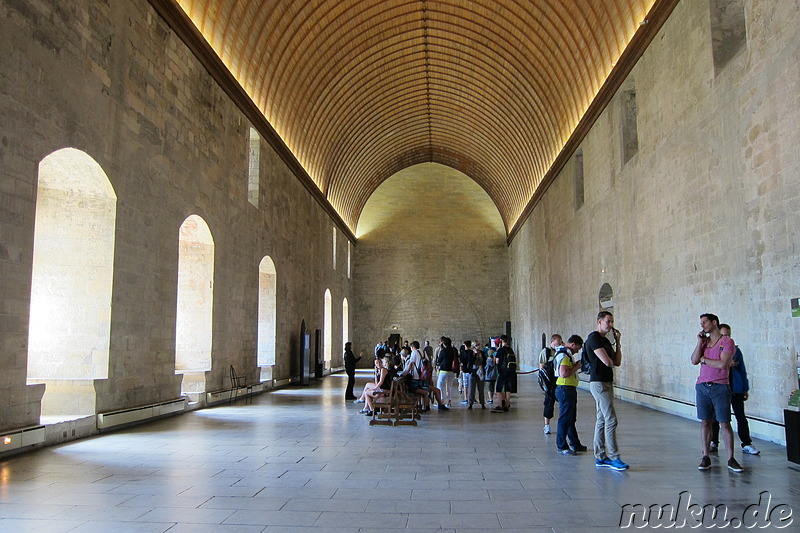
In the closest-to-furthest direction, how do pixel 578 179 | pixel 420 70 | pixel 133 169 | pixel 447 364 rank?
pixel 133 169, pixel 447 364, pixel 578 179, pixel 420 70

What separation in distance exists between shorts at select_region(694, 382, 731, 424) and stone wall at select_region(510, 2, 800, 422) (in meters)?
1.79

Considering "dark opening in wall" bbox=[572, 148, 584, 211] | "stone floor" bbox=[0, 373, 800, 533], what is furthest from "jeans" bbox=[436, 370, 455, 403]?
"dark opening in wall" bbox=[572, 148, 584, 211]

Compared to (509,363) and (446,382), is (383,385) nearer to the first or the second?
(509,363)

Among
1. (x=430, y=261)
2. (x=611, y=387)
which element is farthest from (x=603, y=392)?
(x=430, y=261)

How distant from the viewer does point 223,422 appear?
947 cm

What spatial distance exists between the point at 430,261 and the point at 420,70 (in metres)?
13.7

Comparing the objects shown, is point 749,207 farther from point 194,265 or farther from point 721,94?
point 194,265

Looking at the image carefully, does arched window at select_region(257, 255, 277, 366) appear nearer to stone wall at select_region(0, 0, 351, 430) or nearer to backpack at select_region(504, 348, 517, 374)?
stone wall at select_region(0, 0, 351, 430)

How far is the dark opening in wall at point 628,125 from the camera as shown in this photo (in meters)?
12.8

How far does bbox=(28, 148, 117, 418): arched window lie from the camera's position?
824 cm

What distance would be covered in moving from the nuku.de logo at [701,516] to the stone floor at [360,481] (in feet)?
0.12

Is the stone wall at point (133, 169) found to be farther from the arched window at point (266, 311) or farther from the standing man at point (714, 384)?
the standing man at point (714, 384)

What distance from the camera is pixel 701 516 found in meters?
4.16

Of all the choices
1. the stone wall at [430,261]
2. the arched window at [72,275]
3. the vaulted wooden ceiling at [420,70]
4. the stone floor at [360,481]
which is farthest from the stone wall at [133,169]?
the stone wall at [430,261]
